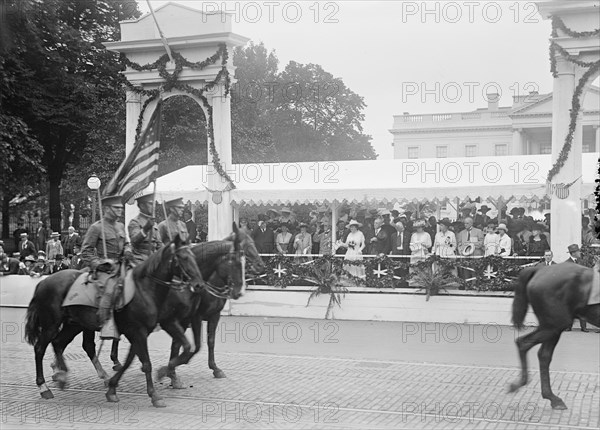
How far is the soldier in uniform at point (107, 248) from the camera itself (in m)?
9.88

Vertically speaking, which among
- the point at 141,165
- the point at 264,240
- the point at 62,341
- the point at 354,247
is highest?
the point at 141,165

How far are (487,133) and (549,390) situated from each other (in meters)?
63.9

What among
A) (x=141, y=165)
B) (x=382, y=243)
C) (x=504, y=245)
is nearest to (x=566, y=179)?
(x=504, y=245)

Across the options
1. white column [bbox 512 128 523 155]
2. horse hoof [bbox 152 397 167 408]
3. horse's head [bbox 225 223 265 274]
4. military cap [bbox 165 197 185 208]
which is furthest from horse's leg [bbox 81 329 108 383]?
white column [bbox 512 128 523 155]

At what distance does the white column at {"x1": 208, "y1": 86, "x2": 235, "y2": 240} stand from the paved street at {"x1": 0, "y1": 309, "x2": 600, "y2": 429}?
4566 millimetres

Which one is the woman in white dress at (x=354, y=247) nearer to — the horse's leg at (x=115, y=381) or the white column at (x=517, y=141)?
the horse's leg at (x=115, y=381)

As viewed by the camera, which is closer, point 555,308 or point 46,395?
point 555,308

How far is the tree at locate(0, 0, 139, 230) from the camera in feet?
97.0

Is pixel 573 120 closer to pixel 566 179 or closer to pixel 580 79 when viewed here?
pixel 580 79

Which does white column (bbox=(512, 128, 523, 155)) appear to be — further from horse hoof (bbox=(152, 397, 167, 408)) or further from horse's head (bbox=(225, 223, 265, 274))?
horse hoof (bbox=(152, 397, 167, 408))

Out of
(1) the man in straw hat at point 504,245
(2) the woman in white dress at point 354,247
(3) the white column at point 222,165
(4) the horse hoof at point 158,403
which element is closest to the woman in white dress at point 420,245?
(2) the woman in white dress at point 354,247

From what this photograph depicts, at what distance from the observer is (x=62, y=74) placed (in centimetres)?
3178

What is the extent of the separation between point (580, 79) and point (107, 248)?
1156 cm

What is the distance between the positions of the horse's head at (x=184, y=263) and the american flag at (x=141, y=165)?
3291 mm
